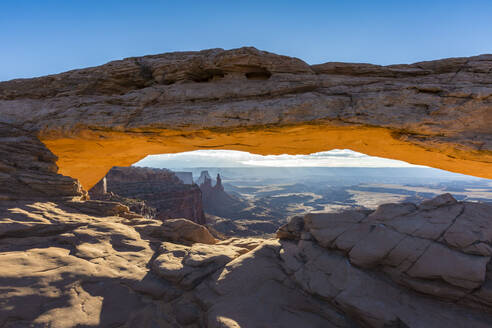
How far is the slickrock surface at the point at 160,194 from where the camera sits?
32688 millimetres

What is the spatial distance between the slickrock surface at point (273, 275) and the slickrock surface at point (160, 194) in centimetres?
2633

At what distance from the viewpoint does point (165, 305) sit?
4125 millimetres

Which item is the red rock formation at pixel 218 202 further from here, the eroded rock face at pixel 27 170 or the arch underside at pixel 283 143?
the eroded rock face at pixel 27 170

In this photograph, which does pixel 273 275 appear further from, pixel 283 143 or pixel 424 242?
pixel 283 143

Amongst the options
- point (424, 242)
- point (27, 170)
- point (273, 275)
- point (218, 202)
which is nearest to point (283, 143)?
point (273, 275)

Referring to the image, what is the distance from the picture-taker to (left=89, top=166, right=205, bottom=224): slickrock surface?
32.7m

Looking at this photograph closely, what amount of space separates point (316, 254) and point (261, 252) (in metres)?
1.44

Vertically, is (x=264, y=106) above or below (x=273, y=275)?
above

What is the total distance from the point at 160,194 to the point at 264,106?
3278 cm

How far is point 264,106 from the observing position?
7.45 meters

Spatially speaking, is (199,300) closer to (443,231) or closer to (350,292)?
(350,292)

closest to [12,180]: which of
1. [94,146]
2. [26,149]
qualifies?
[26,149]

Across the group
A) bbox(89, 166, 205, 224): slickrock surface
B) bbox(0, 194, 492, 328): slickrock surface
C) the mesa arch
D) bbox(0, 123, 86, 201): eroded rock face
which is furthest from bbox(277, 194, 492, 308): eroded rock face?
bbox(89, 166, 205, 224): slickrock surface

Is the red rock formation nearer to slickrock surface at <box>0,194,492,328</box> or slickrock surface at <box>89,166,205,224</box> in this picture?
slickrock surface at <box>89,166,205,224</box>
